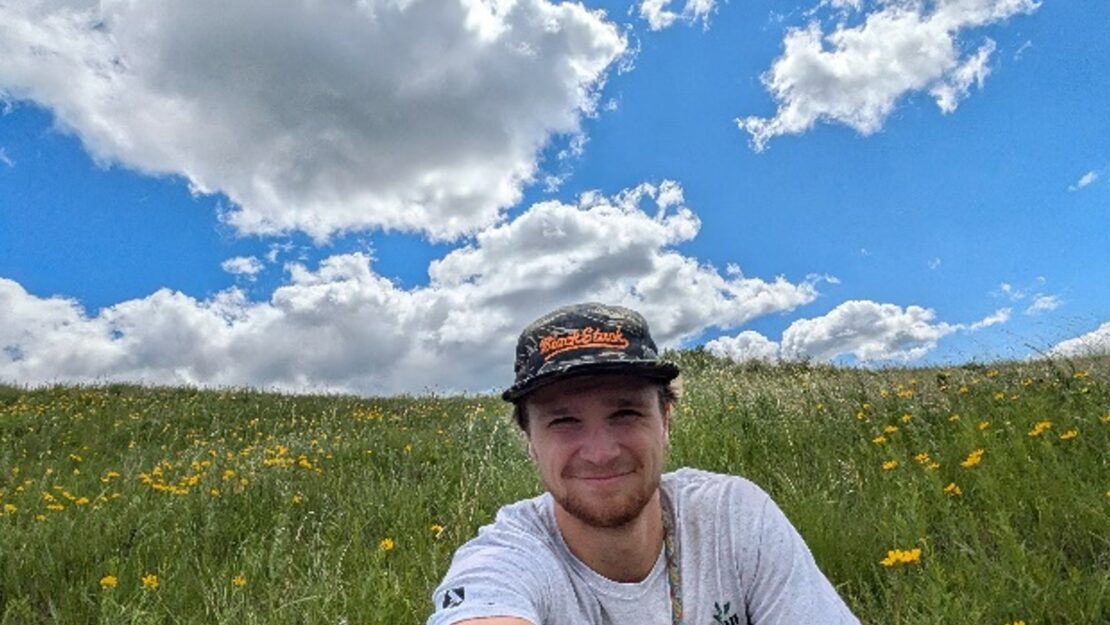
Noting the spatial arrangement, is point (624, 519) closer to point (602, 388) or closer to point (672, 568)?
point (672, 568)

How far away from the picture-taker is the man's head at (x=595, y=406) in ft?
Answer: 7.66

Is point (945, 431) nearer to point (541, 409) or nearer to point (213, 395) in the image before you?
point (541, 409)

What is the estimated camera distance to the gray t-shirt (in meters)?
2.18

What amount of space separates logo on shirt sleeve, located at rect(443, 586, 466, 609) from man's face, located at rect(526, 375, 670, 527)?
1.48 ft

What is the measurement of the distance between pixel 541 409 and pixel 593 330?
29 centimetres

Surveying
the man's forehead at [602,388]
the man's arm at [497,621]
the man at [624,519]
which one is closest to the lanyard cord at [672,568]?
the man at [624,519]

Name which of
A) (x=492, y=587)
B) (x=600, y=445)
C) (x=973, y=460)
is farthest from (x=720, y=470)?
(x=492, y=587)

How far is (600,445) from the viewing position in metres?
2.39

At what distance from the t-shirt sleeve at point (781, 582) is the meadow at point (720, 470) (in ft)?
3.65

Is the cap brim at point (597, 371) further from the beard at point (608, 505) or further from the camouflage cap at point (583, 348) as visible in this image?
the beard at point (608, 505)

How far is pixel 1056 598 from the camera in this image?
3.52 meters

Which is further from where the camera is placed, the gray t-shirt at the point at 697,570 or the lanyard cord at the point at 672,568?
the lanyard cord at the point at 672,568

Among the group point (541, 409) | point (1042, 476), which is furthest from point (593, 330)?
point (1042, 476)

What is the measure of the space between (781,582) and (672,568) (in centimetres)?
31
